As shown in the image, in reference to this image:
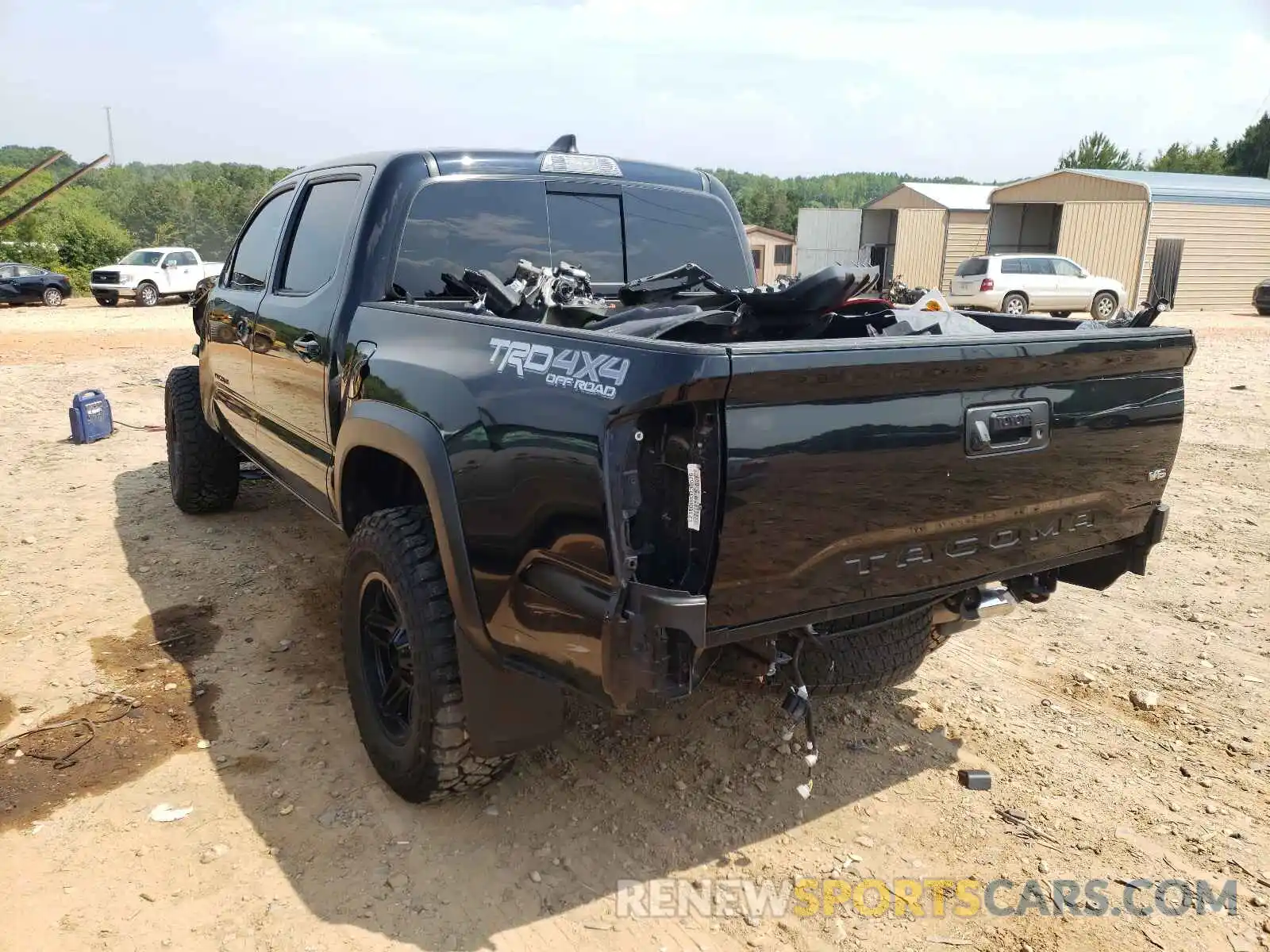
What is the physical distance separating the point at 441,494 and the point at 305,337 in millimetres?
1424

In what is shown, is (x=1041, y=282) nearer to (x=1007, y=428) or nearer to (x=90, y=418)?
(x=90, y=418)

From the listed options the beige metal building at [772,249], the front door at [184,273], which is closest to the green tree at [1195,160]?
the beige metal building at [772,249]

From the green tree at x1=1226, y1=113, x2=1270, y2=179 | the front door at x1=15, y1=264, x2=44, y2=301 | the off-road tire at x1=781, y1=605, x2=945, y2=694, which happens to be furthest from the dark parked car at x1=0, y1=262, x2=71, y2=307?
the green tree at x1=1226, y1=113, x2=1270, y2=179

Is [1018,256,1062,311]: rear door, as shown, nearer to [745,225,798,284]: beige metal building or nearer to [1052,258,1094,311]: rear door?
[1052,258,1094,311]: rear door

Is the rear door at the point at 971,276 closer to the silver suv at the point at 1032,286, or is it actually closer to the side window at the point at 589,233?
the silver suv at the point at 1032,286

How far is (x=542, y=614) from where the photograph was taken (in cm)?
242

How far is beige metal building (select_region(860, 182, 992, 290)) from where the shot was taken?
30172 millimetres

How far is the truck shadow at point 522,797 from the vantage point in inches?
106

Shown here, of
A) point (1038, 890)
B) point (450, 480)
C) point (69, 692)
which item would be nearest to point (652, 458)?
point (450, 480)

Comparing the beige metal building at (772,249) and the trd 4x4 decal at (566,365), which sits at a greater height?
the trd 4x4 decal at (566,365)

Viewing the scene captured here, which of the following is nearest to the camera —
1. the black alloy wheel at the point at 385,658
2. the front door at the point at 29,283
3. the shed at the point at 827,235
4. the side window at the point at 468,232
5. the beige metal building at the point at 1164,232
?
the black alloy wheel at the point at 385,658

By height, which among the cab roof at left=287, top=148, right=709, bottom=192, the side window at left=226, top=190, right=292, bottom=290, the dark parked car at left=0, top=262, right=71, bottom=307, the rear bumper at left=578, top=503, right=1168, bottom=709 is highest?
the cab roof at left=287, top=148, right=709, bottom=192

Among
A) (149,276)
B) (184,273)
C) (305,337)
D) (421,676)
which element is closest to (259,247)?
(305,337)

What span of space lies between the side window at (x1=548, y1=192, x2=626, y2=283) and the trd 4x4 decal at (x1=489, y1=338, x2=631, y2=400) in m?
1.53
